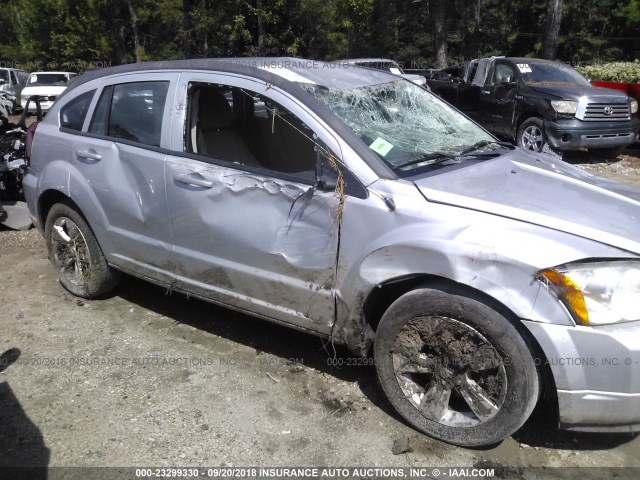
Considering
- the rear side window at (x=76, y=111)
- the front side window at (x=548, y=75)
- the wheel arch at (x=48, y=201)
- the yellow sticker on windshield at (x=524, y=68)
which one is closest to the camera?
the rear side window at (x=76, y=111)

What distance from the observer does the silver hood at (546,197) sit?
2.55 meters

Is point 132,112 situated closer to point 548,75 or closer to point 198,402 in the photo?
point 198,402

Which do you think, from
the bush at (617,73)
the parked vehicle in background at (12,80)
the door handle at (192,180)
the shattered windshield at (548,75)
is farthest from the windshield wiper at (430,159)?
the parked vehicle in background at (12,80)

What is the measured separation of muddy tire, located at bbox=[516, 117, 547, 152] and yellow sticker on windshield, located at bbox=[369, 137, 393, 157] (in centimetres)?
768

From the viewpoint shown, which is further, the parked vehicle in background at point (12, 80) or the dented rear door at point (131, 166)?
the parked vehicle in background at point (12, 80)

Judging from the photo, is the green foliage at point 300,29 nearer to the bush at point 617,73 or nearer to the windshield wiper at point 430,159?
the bush at point 617,73

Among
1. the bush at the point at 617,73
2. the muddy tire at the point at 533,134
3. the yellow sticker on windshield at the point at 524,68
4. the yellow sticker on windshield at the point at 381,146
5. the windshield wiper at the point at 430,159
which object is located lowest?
the muddy tire at the point at 533,134

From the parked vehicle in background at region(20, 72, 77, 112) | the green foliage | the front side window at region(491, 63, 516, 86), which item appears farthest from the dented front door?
the green foliage

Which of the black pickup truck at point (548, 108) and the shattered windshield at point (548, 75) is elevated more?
the shattered windshield at point (548, 75)

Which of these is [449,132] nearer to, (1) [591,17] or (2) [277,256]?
(2) [277,256]

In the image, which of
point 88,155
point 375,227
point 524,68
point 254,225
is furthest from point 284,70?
point 524,68

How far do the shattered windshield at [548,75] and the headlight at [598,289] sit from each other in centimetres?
900

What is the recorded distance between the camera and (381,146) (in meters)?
3.11

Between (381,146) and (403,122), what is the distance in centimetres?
52
